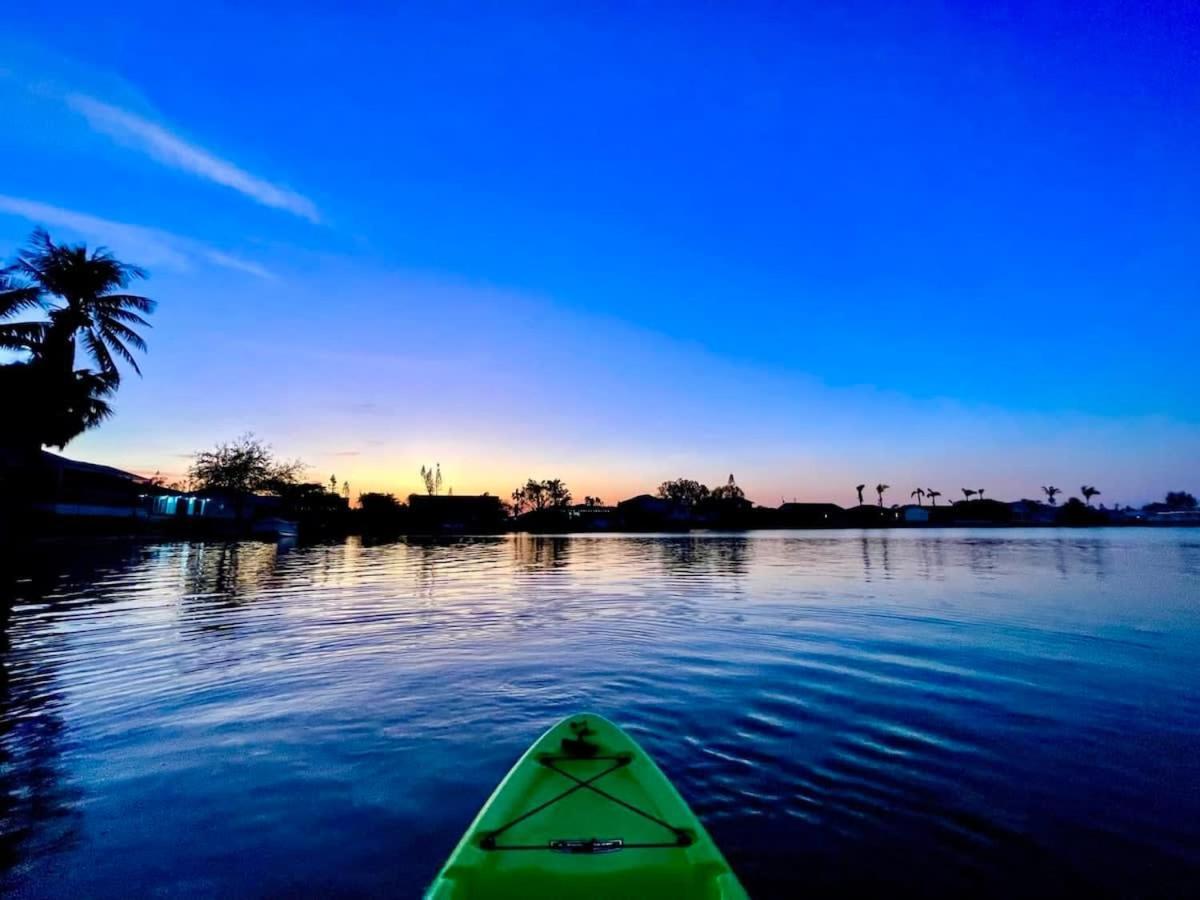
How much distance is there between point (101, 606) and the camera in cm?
1703

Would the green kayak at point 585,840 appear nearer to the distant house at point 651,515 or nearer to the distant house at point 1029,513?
the distant house at point 651,515

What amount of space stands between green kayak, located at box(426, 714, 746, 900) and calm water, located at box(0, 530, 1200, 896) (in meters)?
0.90

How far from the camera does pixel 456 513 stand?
117 meters

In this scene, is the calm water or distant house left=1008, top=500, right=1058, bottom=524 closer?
the calm water

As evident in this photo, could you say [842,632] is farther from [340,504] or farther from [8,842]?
[340,504]

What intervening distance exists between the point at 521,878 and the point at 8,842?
462 cm

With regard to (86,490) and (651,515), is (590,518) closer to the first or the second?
(651,515)

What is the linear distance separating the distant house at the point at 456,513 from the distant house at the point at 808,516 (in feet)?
249

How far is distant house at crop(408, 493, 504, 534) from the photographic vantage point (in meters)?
110

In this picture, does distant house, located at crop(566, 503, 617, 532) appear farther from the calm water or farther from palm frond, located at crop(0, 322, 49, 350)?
the calm water

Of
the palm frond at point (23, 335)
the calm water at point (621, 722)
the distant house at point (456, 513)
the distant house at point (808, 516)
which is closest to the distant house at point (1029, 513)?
the distant house at point (808, 516)

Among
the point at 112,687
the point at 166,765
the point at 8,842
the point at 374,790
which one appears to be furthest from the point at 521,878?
the point at 112,687

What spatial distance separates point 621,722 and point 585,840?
4292 millimetres

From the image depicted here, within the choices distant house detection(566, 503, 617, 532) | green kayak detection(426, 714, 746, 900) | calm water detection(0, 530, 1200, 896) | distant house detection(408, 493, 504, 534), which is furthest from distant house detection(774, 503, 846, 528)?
green kayak detection(426, 714, 746, 900)
